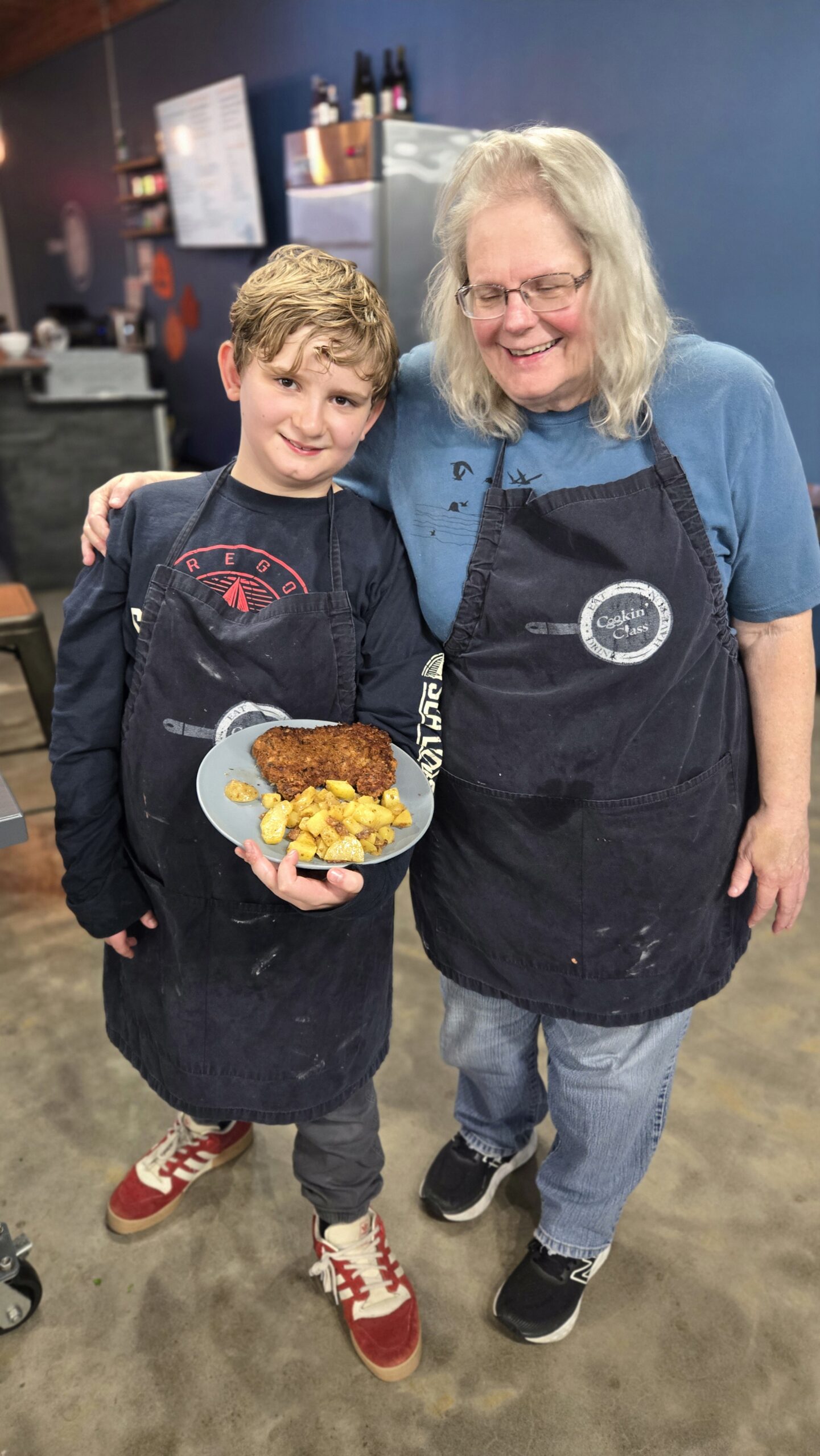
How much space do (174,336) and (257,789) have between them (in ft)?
23.4

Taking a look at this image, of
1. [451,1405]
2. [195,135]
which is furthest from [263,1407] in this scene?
[195,135]

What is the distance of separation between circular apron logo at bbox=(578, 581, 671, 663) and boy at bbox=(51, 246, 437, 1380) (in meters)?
0.21

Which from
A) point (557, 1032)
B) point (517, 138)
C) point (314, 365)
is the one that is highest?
point (517, 138)

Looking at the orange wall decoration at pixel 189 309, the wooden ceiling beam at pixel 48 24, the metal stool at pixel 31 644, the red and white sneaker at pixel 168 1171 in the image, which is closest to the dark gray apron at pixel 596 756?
the red and white sneaker at pixel 168 1171

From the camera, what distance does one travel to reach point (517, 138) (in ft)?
3.39

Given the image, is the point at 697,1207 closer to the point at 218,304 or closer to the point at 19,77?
the point at 218,304

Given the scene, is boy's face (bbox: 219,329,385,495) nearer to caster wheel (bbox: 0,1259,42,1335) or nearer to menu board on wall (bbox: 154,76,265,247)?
caster wheel (bbox: 0,1259,42,1335)

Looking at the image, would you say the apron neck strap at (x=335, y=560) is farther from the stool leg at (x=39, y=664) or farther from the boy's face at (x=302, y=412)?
the stool leg at (x=39, y=664)

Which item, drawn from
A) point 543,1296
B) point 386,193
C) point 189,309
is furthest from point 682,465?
point 189,309

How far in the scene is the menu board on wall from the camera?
5934 millimetres

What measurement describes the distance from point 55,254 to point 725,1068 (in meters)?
9.26

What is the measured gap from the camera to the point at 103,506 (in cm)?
124

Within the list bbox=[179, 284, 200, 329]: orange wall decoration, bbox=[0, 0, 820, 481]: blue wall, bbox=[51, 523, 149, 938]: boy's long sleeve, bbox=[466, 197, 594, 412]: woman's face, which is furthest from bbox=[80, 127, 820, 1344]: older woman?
bbox=[179, 284, 200, 329]: orange wall decoration

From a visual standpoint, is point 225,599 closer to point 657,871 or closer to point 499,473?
point 499,473
